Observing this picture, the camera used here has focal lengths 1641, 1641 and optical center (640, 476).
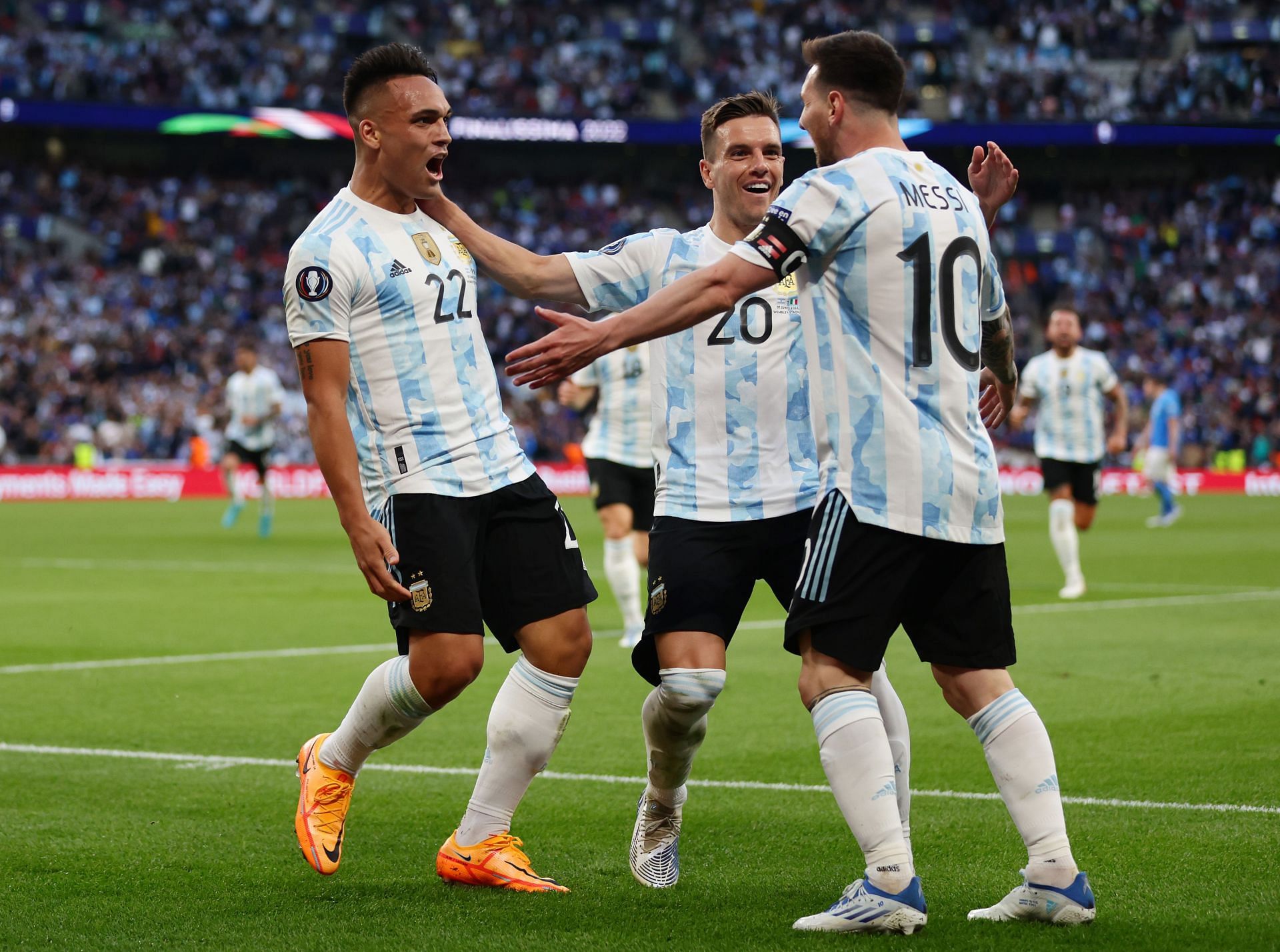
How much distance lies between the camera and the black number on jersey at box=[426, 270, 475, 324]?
4785mm

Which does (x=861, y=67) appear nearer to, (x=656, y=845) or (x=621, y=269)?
(x=621, y=269)

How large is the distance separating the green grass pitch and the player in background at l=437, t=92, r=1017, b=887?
1.53 ft

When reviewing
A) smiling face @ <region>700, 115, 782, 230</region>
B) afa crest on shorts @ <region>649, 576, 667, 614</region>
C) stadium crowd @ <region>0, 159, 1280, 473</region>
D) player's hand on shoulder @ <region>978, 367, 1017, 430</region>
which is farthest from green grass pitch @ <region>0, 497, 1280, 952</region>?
stadium crowd @ <region>0, 159, 1280, 473</region>

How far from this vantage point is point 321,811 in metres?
4.81

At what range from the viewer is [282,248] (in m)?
42.1

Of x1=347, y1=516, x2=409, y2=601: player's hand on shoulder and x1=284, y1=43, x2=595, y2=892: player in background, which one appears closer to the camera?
x1=347, y1=516, x2=409, y2=601: player's hand on shoulder

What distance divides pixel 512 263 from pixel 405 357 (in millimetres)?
530

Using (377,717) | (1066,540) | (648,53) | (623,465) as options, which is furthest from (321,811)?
(648,53)

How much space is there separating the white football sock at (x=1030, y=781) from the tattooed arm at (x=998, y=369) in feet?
2.71

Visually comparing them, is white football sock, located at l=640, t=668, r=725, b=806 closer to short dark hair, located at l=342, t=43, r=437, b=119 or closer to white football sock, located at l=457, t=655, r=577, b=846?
white football sock, located at l=457, t=655, r=577, b=846

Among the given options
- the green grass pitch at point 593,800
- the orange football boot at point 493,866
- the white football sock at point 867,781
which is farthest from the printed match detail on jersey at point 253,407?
the white football sock at point 867,781

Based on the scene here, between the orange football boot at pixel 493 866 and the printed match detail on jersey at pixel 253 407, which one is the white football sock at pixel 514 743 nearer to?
the orange football boot at pixel 493 866

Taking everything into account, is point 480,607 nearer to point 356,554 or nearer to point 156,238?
point 356,554

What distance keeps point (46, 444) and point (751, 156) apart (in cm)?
3104
